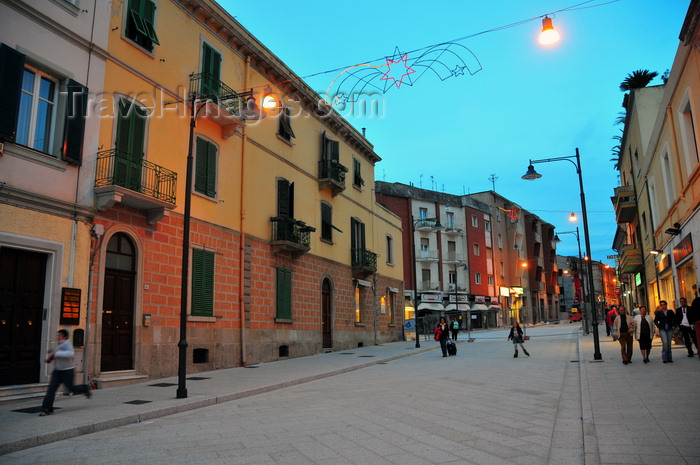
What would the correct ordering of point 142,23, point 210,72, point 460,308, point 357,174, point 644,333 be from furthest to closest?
point 460,308 < point 357,174 < point 210,72 < point 644,333 < point 142,23

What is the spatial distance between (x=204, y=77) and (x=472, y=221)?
49.0m

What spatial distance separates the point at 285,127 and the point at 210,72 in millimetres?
5175

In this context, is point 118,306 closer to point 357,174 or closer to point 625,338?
point 625,338

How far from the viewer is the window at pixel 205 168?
16.6 m

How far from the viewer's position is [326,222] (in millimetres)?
25312

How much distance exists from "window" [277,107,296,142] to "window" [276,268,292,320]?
5543 millimetres

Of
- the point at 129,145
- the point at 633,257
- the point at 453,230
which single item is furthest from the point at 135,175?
the point at 453,230

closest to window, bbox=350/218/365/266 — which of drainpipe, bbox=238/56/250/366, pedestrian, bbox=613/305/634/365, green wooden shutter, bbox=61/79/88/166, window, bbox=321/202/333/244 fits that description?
window, bbox=321/202/333/244

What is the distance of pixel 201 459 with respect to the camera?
6164 millimetres

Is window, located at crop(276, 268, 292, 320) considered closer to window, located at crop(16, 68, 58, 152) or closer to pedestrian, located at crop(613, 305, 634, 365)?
window, located at crop(16, 68, 58, 152)

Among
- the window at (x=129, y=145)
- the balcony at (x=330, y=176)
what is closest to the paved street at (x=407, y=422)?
the window at (x=129, y=145)

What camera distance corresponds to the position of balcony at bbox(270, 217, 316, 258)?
67.0 feet

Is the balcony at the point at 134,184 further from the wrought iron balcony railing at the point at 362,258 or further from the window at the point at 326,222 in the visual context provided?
the wrought iron balcony railing at the point at 362,258

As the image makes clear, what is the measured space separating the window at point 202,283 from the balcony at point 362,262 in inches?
461
